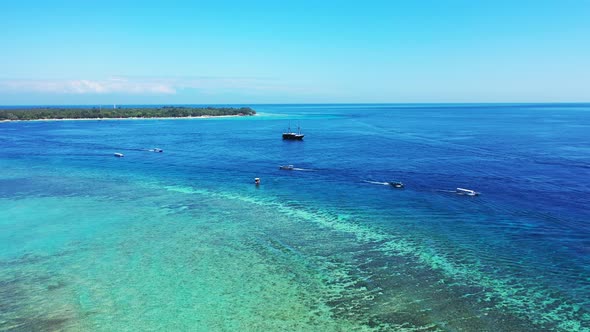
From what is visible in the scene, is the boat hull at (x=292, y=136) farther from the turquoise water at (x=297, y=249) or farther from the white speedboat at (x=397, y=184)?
the white speedboat at (x=397, y=184)

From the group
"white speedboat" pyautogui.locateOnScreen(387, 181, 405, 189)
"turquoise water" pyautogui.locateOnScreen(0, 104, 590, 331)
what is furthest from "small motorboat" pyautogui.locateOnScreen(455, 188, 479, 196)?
"white speedboat" pyautogui.locateOnScreen(387, 181, 405, 189)

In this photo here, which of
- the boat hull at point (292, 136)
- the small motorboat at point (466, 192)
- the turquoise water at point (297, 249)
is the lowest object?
the turquoise water at point (297, 249)

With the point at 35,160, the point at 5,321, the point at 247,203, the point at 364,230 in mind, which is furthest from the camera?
the point at 35,160

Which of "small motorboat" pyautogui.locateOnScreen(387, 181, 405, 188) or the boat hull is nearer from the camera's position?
"small motorboat" pyautogui.locateOnScreen(387, 181, 405, 188)

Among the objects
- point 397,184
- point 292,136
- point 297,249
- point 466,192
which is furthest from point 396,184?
point 292,136

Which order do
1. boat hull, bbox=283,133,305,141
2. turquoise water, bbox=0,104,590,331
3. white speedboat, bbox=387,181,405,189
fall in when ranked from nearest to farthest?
turquoise water, bbox=0,104,590,331 → white speedboat, bbox=387,181,405,189 → boat hull, bbox=283,133,305,141

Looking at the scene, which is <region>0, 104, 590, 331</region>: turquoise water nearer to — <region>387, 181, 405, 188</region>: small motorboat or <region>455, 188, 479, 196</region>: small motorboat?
<region>387, 181, 405, 188</region>: small motorboat

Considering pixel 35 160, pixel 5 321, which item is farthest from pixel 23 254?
pixel 35 160

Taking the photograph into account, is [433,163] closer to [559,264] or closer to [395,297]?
[559,264]

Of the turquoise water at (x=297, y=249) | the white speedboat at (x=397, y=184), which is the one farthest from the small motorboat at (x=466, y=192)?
the white speedboat at (x=397, y=184)
